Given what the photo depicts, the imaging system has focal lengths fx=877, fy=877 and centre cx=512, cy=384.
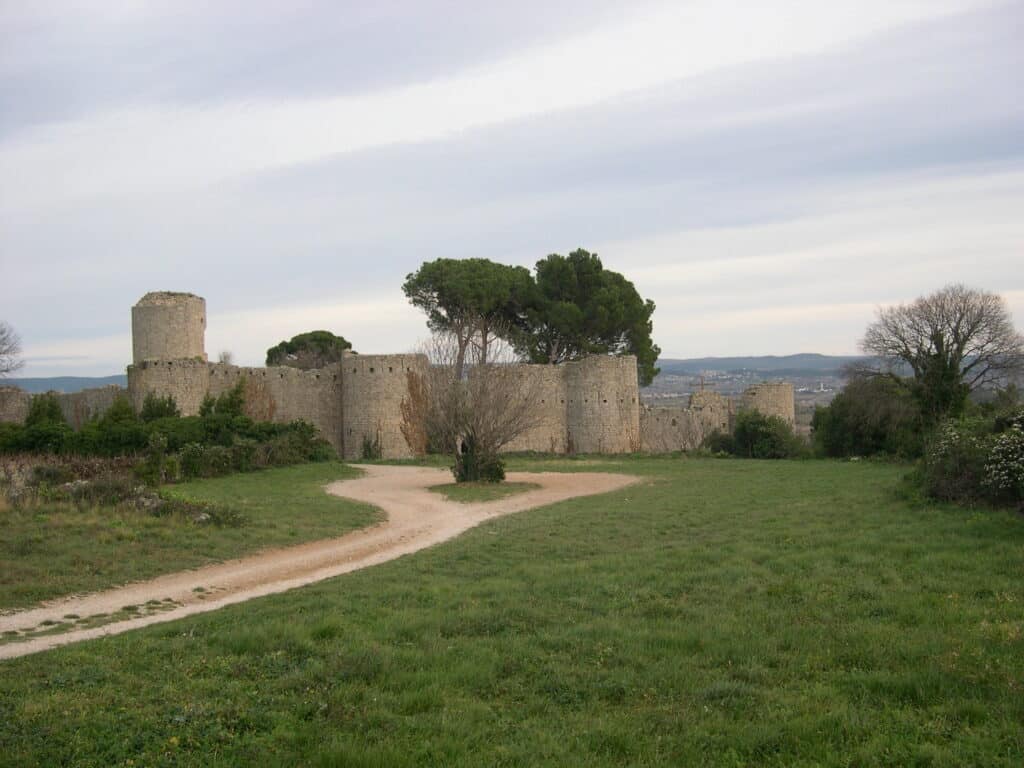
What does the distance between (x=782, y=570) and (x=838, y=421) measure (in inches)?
862

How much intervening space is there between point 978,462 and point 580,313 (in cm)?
2704

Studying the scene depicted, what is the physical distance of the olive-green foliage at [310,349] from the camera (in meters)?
45.9

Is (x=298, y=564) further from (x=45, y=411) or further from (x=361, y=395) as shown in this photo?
(x=45, y=411)

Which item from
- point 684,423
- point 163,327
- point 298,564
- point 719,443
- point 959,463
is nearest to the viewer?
point 298,564

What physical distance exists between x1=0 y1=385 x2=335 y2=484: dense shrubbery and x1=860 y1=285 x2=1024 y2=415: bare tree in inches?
760

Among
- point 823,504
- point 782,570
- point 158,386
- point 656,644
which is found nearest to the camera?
point 656,644

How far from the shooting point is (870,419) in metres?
28.3

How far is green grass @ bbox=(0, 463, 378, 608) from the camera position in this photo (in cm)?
1024

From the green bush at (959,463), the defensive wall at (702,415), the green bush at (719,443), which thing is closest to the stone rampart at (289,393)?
the defensive wall at (702,415)

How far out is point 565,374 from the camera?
33.3 meters

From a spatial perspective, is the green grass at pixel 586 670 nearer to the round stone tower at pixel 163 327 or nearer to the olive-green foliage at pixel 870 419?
the olive-green foliage at pixel 870 419

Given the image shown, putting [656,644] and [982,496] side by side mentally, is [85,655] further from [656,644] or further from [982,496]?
[982,496]

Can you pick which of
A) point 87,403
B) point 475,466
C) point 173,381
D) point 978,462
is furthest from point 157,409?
point 978,462

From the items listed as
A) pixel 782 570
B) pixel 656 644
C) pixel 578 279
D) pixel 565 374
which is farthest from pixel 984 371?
pixel 656 644
